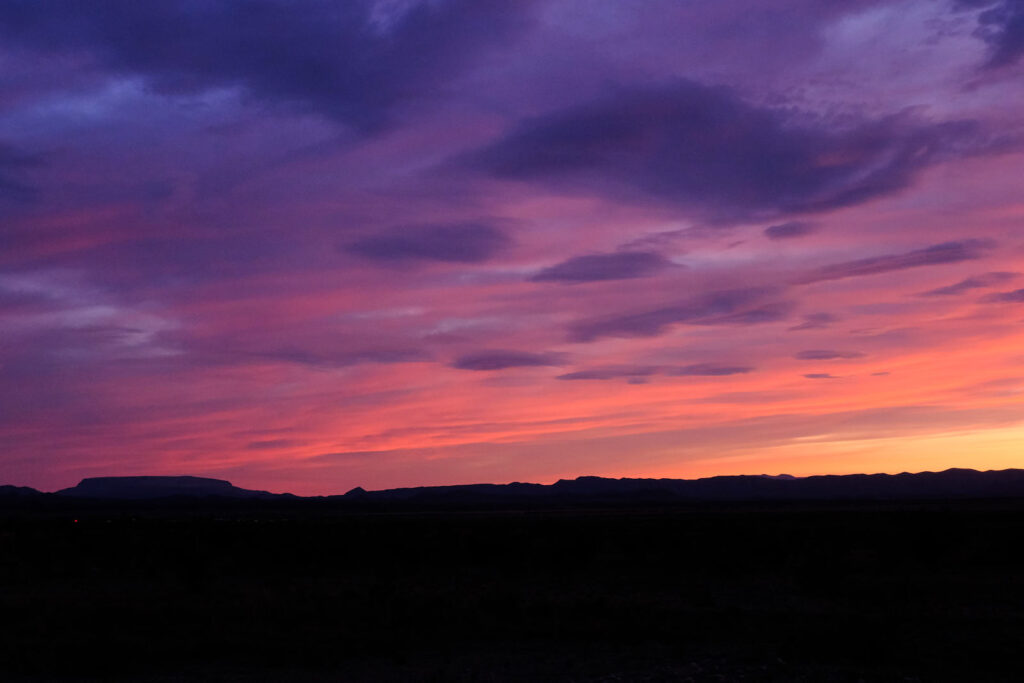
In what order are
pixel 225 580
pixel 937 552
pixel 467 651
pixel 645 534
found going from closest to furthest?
1. pixel 467 651
2. pixel 225 580
3. pixel 937 552
4. pixel 645 534

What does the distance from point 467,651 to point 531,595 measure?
1067 centimetres

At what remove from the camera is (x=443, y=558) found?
4091cm

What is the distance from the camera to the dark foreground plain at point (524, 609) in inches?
680

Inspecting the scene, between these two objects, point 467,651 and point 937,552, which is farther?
point 937,552

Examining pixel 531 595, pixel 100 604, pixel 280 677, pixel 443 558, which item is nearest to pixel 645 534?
pixel 443 558

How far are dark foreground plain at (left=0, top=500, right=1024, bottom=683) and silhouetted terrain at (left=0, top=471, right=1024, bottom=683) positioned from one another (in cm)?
9

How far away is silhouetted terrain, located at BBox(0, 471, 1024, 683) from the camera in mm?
17266

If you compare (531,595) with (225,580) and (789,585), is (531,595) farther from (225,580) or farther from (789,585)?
(225,580)

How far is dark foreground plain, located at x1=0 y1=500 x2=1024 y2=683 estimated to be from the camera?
56.6 feet

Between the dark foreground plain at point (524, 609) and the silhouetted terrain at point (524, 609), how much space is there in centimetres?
Result: 9

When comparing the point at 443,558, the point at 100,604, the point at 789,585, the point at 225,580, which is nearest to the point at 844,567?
the point at 789,585

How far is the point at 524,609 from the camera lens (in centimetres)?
2400

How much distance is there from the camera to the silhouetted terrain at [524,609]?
17266 mm

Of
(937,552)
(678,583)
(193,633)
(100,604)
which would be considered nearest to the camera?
(193,633)
